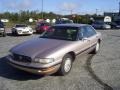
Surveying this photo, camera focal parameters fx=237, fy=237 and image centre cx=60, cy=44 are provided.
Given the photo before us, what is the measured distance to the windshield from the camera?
800 cm

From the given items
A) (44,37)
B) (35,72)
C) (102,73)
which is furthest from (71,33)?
(35,72)

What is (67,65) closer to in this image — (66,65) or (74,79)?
(66,65)

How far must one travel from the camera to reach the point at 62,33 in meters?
8.23

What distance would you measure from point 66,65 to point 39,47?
99 cm

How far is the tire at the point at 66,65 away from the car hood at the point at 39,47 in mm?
385

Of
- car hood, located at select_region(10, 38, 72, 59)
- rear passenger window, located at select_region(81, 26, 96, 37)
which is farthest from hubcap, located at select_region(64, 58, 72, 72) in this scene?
rear passenger window, located at select_region(81, 26, 96, 37)

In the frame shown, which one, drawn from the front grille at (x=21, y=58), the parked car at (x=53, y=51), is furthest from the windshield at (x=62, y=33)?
the front grille at (x=21, y=58)

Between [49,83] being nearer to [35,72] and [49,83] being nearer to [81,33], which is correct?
[35,72]

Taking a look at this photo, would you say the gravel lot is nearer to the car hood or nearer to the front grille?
the front grille

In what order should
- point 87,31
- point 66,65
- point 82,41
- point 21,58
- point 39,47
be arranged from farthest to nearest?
point 87,31
point 82,41
point 66,65
point 39,47
point 21,58

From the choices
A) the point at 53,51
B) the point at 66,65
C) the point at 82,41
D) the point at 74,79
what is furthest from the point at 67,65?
the point at 82,41

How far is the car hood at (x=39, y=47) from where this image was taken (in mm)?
6652

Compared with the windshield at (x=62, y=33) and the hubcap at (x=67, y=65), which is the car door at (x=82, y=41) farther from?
the hubcap at (x=67, y=65)

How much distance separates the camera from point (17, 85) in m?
6.23
